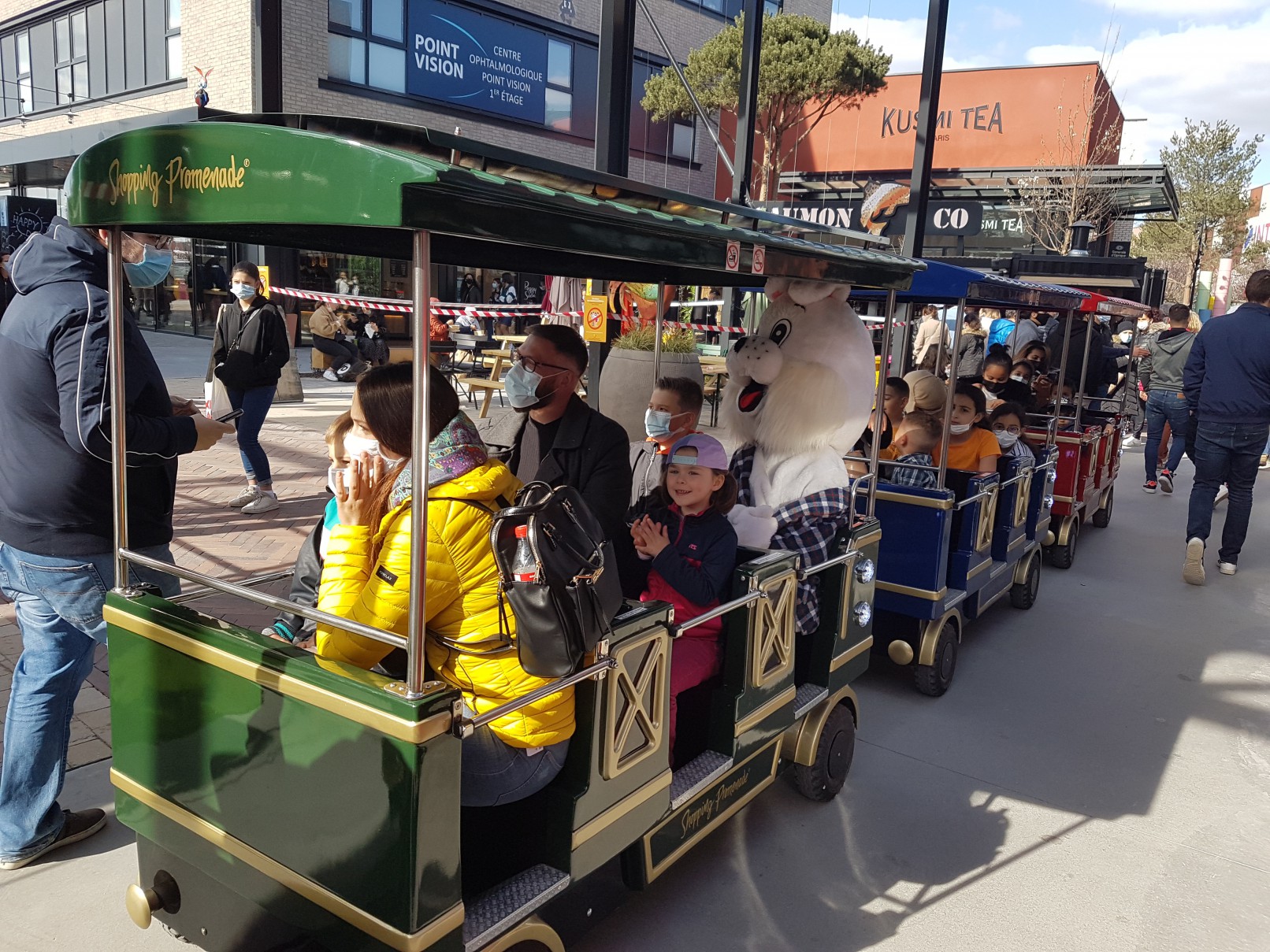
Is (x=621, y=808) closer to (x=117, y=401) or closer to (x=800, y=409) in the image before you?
(x=117, y=401)

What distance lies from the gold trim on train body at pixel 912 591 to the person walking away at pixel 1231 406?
3.59 metres

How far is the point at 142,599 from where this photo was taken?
8.29 feet

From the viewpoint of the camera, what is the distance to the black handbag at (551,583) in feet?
6.63

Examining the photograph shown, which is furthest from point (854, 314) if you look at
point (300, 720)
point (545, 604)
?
point (300, 720)

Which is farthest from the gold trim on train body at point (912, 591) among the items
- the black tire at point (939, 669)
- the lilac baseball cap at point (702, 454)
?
the lilac baseball cap at point (702, 454)

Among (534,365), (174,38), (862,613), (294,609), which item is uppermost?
(174,38)

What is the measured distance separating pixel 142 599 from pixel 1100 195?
2126 cm

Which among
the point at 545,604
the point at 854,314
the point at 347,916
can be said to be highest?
the point at 854,314

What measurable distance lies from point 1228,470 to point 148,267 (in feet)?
24.5

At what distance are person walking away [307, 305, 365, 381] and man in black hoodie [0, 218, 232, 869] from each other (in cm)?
1249

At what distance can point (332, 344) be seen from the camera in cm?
1545

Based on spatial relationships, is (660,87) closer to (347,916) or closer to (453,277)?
(453,277)

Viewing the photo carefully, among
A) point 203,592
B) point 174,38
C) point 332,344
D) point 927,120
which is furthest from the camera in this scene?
point 174,38

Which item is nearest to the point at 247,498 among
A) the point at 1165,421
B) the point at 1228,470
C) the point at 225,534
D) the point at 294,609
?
the point at 225,534
